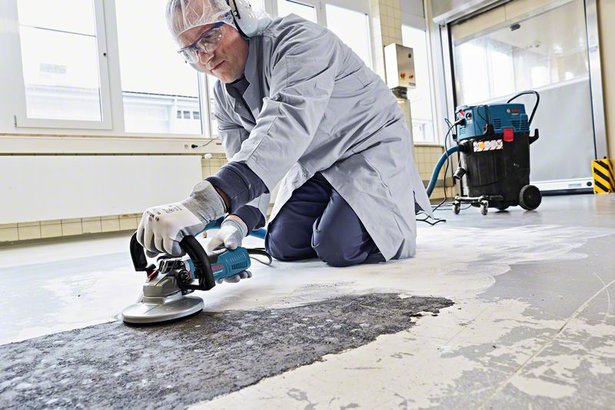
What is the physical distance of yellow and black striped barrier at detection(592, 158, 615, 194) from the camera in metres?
4.56

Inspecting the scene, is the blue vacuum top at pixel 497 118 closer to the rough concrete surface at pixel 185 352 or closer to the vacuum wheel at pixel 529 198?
the vacuum wheel at pixel 529 198

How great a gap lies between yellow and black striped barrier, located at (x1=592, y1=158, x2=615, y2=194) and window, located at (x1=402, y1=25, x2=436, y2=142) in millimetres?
2265

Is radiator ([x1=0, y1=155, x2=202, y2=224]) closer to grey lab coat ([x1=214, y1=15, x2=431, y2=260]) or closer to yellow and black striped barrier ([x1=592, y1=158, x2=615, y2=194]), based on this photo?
grey lab coat ([x1=214, y1=15, x2=431, y2=260])

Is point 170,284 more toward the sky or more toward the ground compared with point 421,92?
more toward the ground

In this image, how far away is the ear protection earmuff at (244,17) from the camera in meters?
1.25

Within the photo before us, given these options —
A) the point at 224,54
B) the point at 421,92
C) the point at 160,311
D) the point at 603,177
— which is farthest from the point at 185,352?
the point at 421,92

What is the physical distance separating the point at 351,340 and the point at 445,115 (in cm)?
603

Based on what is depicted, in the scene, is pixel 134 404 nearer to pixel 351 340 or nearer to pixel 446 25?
pixel 351 340

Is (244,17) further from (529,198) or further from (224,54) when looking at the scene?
(529,198)

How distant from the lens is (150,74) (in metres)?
4.11

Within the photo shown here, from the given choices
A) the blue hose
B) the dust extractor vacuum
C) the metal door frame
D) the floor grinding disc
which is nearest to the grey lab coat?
the floor grinding disc

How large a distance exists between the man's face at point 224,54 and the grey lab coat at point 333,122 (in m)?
0.03

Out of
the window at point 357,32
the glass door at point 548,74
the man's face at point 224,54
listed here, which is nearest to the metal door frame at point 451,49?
the glass door at point 548,74

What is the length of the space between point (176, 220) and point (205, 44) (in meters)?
0.62
